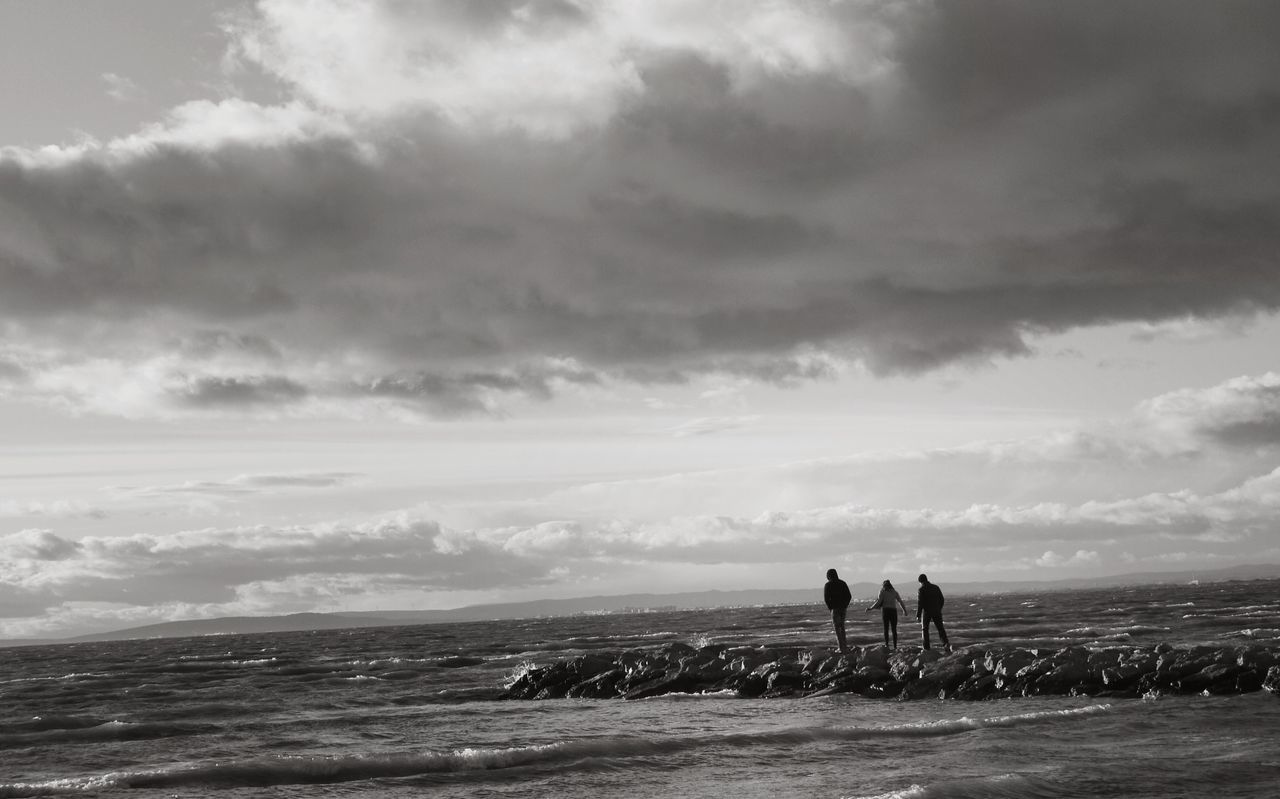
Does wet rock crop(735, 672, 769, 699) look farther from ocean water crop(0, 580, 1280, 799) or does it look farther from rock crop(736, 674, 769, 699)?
ocean water crop(0, 580, 1280, 799)

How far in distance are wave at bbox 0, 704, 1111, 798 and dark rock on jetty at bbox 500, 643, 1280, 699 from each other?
4052mm

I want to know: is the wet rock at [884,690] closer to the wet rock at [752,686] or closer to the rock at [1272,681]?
the wet rock at [752,686]

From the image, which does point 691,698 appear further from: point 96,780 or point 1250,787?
point 1250,787

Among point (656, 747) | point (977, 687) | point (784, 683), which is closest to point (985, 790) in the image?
point (656, 747)

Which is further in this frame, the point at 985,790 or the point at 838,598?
the point at 838,598

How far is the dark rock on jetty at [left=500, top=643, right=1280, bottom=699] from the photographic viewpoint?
21.8 meters

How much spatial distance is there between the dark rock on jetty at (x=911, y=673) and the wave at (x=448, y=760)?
405 centimetres

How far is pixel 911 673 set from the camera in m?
24.3

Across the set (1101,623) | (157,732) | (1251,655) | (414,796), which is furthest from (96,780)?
(1101,623)

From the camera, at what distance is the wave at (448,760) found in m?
16.5

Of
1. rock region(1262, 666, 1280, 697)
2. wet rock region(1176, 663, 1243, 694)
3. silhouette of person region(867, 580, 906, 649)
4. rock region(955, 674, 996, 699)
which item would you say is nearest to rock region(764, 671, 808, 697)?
silhouette of person region(867, 580, 906, 649)

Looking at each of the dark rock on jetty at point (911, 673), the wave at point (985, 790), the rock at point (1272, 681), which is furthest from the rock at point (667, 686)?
the wave at point (985, 790)

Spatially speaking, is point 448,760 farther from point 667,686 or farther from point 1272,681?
point 1272,681

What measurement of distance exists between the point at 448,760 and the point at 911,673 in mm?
11601
